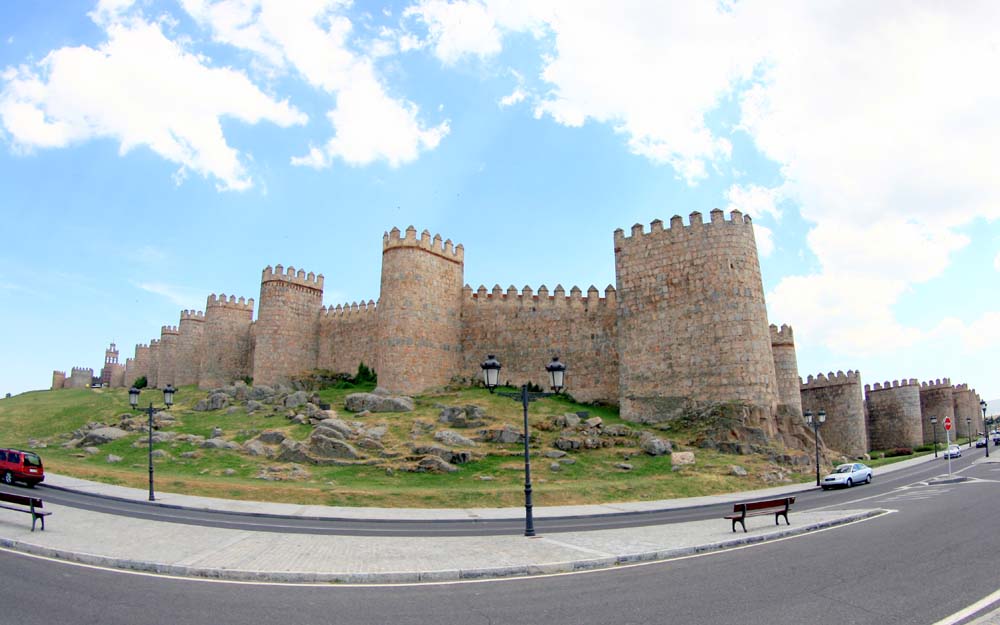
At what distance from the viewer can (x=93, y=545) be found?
39.9ft

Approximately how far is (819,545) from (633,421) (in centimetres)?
2181

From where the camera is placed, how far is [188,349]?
190 ft

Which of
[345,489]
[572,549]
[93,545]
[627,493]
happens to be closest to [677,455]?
[627,493]

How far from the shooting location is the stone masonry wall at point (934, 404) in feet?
198

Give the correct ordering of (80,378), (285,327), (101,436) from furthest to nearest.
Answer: (80,378) → (285,327) → (101,436)

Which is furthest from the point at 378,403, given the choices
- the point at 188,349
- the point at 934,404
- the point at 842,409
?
the point at 934,404

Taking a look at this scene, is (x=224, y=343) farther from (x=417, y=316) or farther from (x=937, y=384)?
(x=937, y=384)

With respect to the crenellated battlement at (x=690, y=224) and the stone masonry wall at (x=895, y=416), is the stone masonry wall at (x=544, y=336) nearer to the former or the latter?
the crenellated battlement at (x=690, y=224)

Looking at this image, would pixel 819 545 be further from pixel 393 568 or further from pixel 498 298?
pixel 498 298

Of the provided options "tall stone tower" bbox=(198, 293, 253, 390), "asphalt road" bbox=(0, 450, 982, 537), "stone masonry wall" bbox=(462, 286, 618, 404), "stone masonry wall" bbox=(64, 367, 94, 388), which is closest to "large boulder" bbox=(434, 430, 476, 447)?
"asphalt road" bbox=(0, 450, 982, 537)

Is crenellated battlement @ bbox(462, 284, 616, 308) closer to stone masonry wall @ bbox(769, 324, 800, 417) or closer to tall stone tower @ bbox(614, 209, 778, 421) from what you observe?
tall stone tower @ bbox(614, 209, 778, 421)

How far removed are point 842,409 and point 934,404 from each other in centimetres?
1988

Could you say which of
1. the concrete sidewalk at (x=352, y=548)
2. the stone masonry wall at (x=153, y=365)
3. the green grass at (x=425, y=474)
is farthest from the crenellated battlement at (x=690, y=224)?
the stone masonry wall at (x=153, y=365)

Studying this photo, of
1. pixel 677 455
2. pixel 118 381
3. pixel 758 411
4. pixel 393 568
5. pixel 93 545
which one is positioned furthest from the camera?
pixel 118 381
